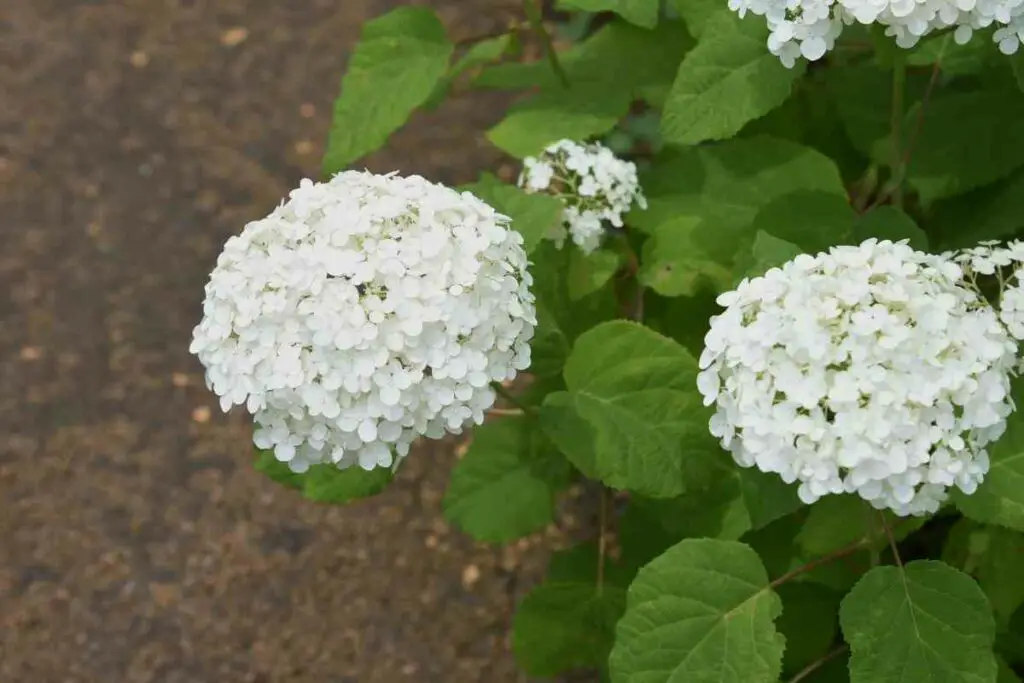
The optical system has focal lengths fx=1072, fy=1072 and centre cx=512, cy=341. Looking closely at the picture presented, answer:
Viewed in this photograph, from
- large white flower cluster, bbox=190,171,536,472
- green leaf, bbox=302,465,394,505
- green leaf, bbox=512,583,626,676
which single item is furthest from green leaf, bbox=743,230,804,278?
green leaf, bbox=512,583,626,676

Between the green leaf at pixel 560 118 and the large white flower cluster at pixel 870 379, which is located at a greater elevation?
the large white flower cluster at pixel 870 379

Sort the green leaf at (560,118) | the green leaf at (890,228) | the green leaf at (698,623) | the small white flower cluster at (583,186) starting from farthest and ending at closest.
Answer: the green leaf at (560,118) < the small white flower cluster at (583,186) < the green leaf at (890,228) < the green leaf at (698,623)

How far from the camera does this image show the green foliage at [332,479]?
1.36 m

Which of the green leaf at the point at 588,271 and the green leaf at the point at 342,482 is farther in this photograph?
the green leaf at the point at 588,271

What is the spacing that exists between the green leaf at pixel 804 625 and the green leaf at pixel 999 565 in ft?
0.80

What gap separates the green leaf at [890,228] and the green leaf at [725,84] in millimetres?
205

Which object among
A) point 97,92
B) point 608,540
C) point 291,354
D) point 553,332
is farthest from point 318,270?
point 97,92

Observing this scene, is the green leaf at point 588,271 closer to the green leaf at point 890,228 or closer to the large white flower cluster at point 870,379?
the green leaf at point 890,228

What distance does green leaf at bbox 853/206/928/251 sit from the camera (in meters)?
1.33

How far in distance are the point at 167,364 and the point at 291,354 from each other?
58.4 inches

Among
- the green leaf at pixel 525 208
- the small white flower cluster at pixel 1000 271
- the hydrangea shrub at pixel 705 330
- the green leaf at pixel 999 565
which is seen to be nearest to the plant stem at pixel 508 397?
the hydrangea shrub at pixel 705 330

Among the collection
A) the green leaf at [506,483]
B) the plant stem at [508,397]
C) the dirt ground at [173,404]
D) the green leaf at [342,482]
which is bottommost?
the dirt ground at [173,404]

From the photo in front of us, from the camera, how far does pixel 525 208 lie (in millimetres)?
1353

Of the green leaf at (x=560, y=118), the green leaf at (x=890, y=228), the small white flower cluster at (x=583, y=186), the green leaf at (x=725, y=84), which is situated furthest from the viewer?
the green leaf at (x=560, y=118)
